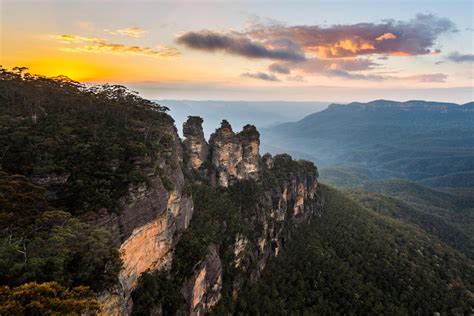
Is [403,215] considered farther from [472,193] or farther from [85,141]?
[85,141]

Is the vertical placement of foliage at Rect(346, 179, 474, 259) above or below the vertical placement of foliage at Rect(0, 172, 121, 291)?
below

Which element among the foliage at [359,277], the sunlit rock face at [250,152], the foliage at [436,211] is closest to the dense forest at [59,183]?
the sunlit rock face at [250,152]

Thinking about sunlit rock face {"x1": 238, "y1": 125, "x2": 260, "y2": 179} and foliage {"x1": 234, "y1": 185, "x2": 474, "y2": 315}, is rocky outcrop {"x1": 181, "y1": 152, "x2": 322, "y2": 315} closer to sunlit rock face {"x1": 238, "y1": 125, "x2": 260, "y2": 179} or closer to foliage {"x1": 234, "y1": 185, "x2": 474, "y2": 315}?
foliage {"x1": 234, "y1": 185, "x2": 474, "y2": 315}

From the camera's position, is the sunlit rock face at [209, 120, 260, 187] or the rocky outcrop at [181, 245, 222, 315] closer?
the rocky outcrop at [181, 245, 222, 315]

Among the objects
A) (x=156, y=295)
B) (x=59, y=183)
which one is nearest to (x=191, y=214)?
(x=156, y=295)

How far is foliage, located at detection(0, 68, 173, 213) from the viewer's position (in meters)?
29.2

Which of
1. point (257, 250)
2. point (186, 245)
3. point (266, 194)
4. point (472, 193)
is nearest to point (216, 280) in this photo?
point (186, 245)

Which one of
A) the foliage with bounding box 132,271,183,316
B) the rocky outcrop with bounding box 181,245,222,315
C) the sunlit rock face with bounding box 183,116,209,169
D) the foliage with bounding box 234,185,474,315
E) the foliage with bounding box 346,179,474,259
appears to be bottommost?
the foliage with bounding box 346,179,474,259

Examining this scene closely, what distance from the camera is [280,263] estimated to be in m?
66.9

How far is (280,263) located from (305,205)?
83.6 feet

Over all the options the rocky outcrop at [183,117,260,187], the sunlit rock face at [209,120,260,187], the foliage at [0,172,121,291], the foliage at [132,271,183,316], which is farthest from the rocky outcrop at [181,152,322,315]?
the foliage at [0,172,121,291]

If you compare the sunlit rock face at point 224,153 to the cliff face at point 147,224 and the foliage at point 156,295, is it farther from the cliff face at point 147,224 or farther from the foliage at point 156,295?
the foliage at point 156,295

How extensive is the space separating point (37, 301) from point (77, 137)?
83.1 ft

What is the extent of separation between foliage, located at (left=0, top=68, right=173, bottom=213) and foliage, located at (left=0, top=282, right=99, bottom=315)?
11.2 m
